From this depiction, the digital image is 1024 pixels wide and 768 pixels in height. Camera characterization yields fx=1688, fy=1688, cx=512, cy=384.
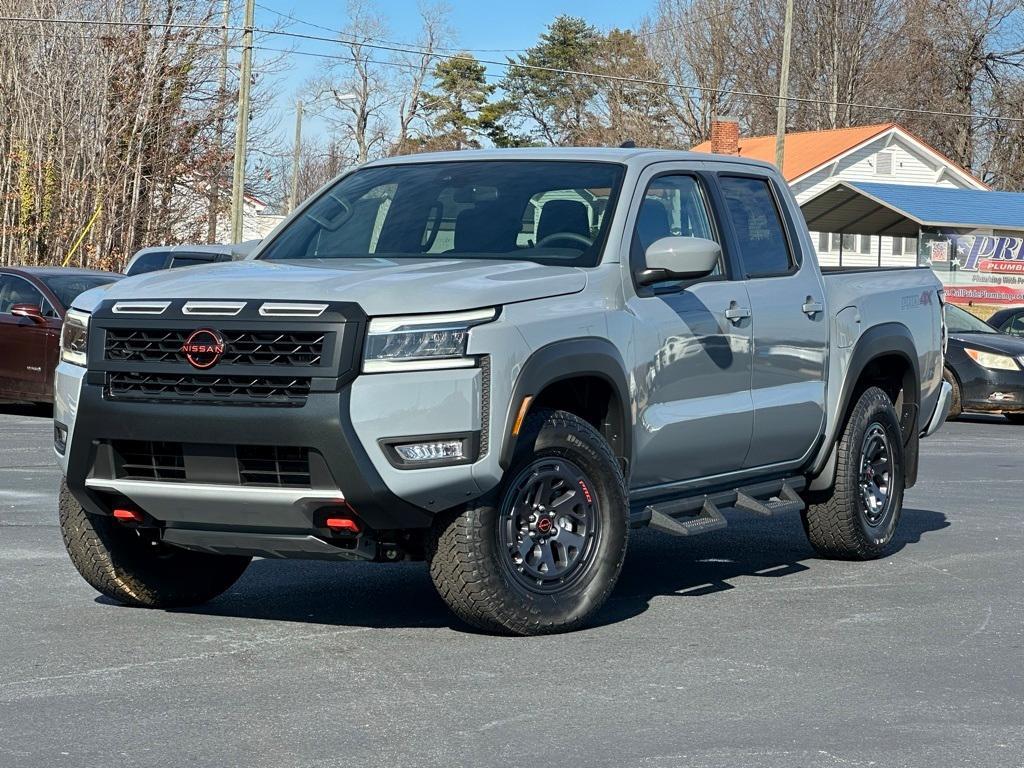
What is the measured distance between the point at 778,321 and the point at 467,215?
5.53ft

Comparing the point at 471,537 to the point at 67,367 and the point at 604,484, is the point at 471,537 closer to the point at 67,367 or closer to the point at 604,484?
the point at 604,484

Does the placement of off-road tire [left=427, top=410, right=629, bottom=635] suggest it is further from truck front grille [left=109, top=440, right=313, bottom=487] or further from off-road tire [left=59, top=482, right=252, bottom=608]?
off-road tire [left=59, top=482, right=252, bottom=608]

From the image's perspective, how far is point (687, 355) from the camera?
7.41 meters

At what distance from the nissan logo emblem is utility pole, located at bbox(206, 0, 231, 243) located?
105 feet

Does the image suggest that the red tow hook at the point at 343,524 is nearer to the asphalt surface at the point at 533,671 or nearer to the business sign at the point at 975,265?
the asphalt surface at the point at 533,671

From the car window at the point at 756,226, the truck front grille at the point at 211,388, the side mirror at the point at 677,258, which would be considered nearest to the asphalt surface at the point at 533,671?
the truck front grille at the point at 211,388

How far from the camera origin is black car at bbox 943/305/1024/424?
770 inches

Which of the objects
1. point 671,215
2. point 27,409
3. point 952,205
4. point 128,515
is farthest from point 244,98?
point 128,515

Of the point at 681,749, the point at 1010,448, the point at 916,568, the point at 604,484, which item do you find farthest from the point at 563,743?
the point at 1010,448

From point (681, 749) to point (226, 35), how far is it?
114 ft

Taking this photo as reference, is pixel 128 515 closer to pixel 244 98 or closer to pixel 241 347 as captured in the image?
pixel 241 347

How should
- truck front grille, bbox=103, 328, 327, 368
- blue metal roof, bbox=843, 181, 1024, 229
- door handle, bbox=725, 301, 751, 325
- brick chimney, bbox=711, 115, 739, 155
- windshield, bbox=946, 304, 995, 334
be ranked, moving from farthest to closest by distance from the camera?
brick chimney, bbox=711, 115, 739, 155 → blue metal roof, bbox=843, 181, 1024, 229 → windshield, bbox=946, 304, 995, 334 → door handle, bbox=725, 301, 751, 325 → truck front grille, bbox=103, 328, 327, 368

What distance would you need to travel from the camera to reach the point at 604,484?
22.2 feet

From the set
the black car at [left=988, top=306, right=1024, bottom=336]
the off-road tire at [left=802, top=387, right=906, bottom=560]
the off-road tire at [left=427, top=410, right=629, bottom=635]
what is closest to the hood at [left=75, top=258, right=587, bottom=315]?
the off-road tire at [left=427, top=410, right=629, bottom=635]
